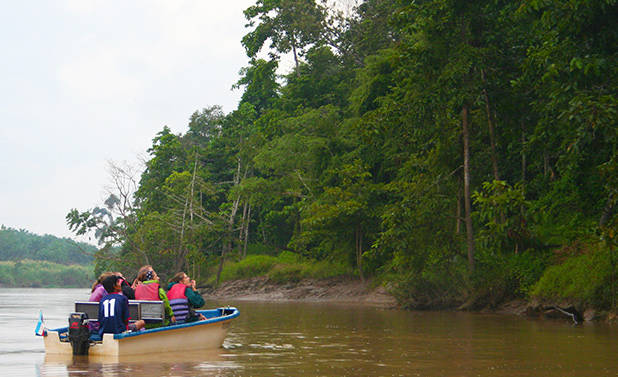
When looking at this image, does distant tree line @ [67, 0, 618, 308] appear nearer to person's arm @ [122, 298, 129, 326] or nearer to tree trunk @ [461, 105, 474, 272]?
tree trunk @ [461, 105, 474, 272]

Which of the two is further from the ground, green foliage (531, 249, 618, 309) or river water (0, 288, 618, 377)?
green foliage (531, 249, 618, 309)

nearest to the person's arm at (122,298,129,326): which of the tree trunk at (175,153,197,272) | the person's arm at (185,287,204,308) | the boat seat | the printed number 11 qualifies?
the printed number 11

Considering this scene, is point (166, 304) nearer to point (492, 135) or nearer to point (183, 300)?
point (183, 300)


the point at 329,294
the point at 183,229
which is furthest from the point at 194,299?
the point at 183,229

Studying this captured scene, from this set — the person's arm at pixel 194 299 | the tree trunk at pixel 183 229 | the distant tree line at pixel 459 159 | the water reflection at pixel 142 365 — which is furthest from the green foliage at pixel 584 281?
the tree trunk at pixel 183 229

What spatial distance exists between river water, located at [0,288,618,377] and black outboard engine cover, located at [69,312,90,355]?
0.57ft

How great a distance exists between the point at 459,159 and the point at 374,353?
51.1 feet

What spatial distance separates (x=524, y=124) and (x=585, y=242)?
517 cm

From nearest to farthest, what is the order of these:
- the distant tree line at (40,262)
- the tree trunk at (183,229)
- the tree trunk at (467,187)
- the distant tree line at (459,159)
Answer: the distant tree line at (459,159) < the tree trunk at (467,187) < the tree trunk at (183,229) < the distant tree line at (40,262)

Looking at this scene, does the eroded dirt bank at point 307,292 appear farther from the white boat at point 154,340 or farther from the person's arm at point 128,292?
the person's arm at point 128,292

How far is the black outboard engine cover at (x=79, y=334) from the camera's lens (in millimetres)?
11547

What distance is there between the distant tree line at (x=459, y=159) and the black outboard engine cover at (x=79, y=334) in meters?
11.2

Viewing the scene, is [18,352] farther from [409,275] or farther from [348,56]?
[348,56]

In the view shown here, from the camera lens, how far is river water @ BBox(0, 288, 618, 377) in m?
9.95
